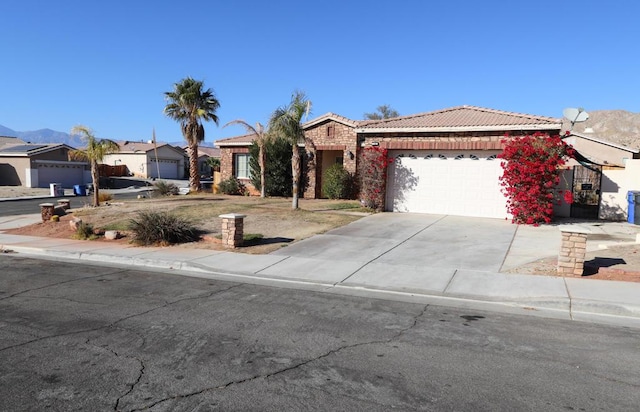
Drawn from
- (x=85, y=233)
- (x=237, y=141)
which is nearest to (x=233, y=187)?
(x=237, y=141)

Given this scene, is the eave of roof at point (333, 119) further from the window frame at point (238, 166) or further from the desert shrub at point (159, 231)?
the desert shrub at point (159, 231)

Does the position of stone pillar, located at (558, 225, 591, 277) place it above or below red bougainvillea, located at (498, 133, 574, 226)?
below

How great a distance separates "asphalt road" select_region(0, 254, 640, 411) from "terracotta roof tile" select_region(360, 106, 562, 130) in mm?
11679

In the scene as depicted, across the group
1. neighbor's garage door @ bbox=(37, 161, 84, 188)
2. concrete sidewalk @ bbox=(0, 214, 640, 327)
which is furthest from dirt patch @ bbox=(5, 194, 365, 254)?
neighbor's garage door @ bbox=(37, 161, 84, 188)

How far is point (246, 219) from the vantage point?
1620 cm

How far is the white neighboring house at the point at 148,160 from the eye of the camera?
183ft

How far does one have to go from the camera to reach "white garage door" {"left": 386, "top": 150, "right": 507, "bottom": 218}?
17.0 metres

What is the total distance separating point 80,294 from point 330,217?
Answer: 10141 millimetres

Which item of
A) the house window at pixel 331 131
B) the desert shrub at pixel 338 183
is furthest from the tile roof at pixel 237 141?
the desert shrub at pixel 338 183

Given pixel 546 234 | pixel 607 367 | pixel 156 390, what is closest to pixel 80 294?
pixel 156 390

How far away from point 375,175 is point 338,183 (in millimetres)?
4038

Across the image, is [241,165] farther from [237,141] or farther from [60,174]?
[60,174]

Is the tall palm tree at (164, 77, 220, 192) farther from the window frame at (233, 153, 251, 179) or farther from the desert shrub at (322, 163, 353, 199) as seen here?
the desert shrub at (322, 163, 353, 199)

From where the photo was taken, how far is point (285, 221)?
15898mm
